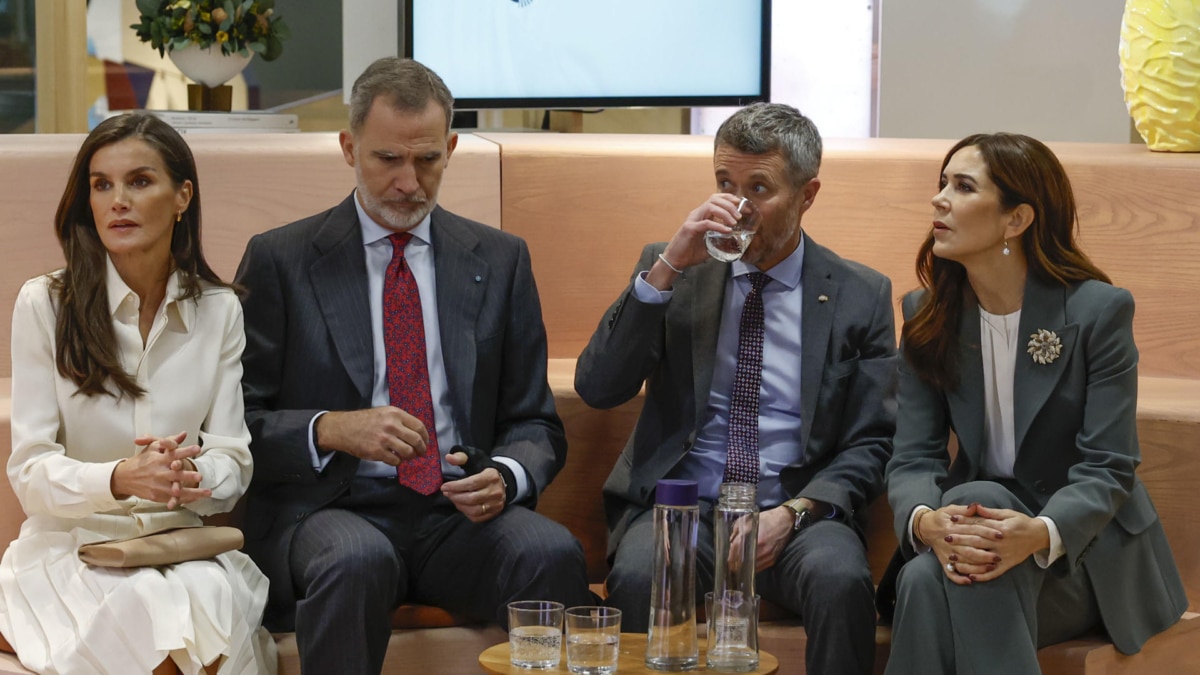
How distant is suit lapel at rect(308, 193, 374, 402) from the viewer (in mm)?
2875

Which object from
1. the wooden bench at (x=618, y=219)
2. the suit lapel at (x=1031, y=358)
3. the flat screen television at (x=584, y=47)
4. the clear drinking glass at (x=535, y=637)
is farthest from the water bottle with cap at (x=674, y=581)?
the flat screen television at (x=584, y=47)

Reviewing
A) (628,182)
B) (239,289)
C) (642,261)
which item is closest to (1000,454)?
(642,261)

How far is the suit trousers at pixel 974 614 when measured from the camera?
8.16 feet

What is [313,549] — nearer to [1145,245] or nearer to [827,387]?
[827,387]

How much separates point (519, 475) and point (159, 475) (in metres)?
0.70

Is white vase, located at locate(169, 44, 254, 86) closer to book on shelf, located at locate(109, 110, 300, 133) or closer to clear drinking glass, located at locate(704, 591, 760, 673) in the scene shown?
book on shelf, located at locate(109, 110, 300, 133)

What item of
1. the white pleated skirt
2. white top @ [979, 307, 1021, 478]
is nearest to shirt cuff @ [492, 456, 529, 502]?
the white pleated skirt

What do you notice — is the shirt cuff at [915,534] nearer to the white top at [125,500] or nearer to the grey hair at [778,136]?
the grey hair at [778,136]

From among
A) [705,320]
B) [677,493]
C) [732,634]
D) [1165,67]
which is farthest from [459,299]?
[1165,67]

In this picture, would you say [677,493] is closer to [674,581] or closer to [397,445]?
[674,581]

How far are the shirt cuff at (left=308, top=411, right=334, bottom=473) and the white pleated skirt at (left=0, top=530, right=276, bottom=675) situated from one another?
0.23 meters

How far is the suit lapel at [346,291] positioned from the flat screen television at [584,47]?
1.56 meters

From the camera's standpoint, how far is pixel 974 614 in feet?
8.21

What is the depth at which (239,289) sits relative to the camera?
282 cm
